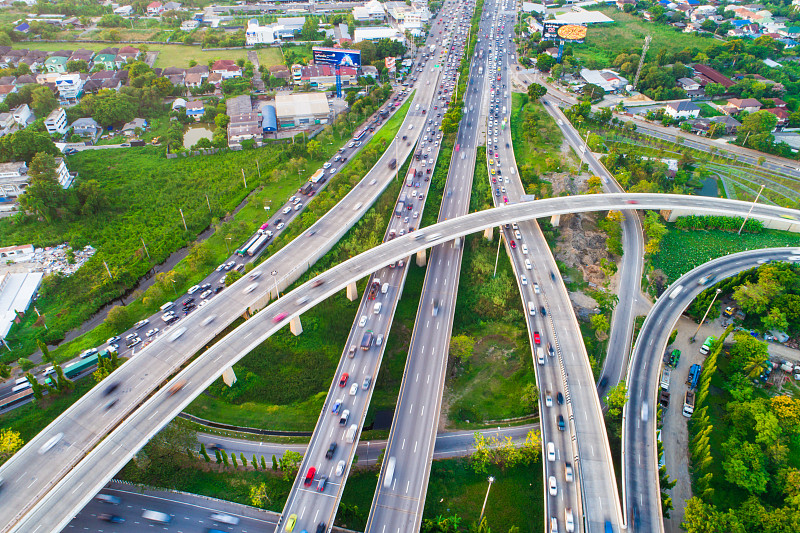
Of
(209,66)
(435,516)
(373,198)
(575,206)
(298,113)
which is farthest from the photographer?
(209,66)

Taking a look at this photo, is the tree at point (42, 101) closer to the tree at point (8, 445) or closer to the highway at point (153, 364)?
the highway at point (153, 364)

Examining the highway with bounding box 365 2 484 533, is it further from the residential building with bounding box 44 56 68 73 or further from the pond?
the residential building with bounding box 44 56 68 73

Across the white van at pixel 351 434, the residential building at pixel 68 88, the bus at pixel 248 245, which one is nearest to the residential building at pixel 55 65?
the residential building at pixel 68 88

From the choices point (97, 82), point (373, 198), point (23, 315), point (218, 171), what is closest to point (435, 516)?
point (373, 198)

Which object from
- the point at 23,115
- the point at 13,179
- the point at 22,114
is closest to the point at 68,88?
the point at 23,115

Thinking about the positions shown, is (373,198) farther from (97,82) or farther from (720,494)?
(97,82)

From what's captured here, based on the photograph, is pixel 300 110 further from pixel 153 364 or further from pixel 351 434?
pixel 351 434
